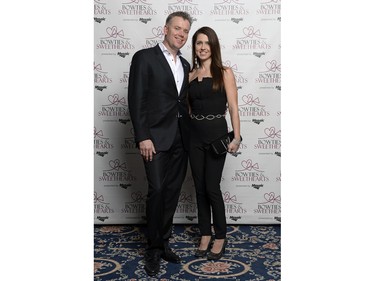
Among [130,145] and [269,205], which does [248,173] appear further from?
[130,145]

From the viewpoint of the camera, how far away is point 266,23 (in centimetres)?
347

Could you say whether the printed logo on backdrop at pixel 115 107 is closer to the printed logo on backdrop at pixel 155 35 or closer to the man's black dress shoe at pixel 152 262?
the printed logo on backdrop at pixel 155 35

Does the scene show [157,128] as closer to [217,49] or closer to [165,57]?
[165,57]

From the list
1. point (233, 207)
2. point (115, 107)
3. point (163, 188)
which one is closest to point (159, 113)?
point (163, 188)

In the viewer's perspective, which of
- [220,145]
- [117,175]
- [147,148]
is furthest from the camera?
[117,175]

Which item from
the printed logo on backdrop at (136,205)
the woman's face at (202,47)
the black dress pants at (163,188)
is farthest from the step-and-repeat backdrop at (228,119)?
the black dress pants at (163,188)

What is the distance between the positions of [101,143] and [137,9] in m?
1.16

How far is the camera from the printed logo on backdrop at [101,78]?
3.56m

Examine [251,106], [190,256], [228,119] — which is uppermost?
[251,106]

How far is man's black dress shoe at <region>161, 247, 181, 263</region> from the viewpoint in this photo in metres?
2.72

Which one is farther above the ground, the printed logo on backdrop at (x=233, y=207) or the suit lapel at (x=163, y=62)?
the suit lapel at (x=163, y=62)

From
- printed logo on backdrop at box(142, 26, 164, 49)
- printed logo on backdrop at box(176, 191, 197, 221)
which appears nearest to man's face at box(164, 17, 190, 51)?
printed logo on backdrop at box(142, 26, 164, 49)

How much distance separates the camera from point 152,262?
2588 millimetres

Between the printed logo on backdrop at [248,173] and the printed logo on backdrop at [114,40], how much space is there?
1.37m
